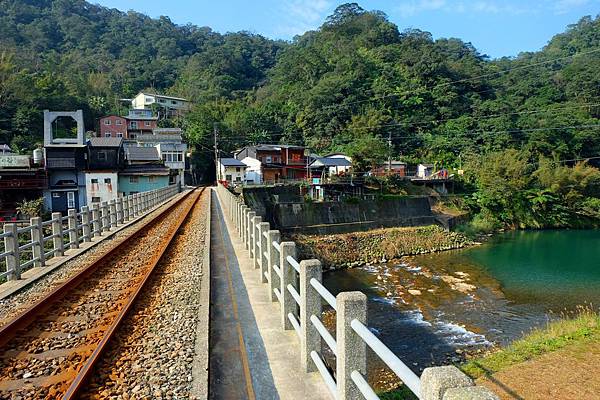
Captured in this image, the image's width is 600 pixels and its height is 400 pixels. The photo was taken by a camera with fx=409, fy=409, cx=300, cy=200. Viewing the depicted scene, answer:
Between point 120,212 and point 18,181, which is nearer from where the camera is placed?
point 120,212

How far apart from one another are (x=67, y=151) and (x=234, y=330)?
134ft

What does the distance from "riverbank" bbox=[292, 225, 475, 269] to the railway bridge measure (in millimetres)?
21693

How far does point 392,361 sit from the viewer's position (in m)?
2.34

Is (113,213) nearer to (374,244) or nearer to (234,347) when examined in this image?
(234,347)

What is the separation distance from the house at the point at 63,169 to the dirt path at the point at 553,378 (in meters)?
39.9

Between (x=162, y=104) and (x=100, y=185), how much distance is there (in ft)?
170

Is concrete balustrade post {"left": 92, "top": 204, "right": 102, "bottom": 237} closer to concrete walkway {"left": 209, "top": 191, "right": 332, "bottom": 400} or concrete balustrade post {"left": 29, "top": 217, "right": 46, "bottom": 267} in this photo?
concrete balustrade post {"left": 29, "top": 217, "right": 46, "bottom": 267}

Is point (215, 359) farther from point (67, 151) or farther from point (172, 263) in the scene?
point (67, 151)

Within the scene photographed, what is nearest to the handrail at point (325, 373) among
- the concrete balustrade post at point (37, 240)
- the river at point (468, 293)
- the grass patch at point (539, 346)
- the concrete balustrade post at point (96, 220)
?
the grass patch at point (539, 346)

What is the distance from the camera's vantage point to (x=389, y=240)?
115 ft

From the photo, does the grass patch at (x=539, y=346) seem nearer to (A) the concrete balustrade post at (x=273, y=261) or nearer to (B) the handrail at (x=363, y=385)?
(A) the concrete balustrade post at (x=273, y=261)

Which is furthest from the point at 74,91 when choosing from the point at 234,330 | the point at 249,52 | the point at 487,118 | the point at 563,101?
the point at 563,101

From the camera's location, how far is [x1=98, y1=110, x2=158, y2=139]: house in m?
69.3

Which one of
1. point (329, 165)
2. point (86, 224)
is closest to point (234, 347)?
A: point (86, 224)
